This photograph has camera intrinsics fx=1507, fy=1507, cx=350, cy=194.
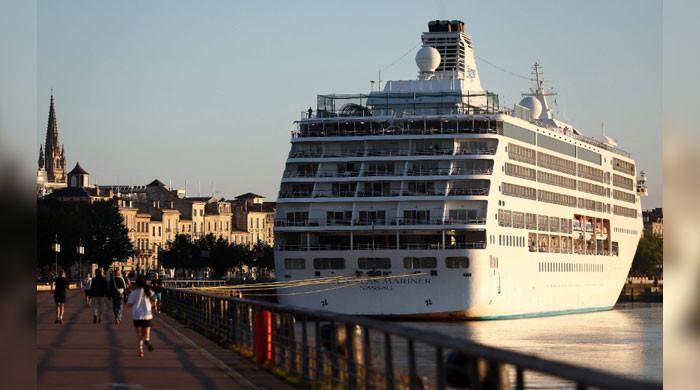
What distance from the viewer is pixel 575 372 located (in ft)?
23.1

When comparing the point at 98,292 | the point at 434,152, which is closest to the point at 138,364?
the point at 98,292

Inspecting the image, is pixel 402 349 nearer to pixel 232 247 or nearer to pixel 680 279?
pixel 680 279

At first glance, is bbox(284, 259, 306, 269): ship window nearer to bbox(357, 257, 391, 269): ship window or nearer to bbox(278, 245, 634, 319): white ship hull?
bbox(278, 245, 634, 319): white ship hull

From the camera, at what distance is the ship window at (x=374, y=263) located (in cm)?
7306

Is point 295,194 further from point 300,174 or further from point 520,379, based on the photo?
point 520,379

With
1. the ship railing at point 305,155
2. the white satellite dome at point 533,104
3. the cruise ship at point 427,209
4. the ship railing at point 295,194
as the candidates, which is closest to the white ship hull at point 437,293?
the cruise ship at point 427,209

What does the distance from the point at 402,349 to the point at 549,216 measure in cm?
7510

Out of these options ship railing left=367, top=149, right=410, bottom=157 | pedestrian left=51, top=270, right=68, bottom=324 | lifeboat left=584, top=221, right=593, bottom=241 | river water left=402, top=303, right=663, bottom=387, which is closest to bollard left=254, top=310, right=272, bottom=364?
pedestrian left=51, top=270, right=68, bottom=324

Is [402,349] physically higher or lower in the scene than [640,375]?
higher

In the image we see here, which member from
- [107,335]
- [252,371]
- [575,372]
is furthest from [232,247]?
[575,372]

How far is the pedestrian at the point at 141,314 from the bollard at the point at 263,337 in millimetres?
2792

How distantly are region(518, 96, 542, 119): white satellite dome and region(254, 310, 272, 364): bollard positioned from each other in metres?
88.5

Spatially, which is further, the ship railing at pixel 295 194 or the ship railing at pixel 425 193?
the ship railing at pixel 295 194

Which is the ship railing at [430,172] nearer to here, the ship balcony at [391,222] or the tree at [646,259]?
the ship balcony at [391,222]
